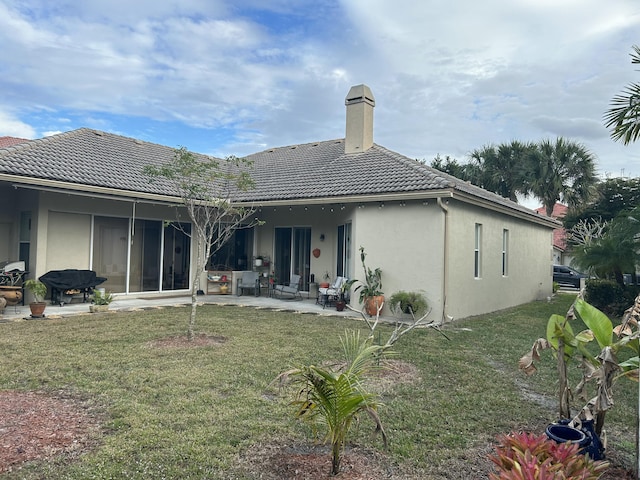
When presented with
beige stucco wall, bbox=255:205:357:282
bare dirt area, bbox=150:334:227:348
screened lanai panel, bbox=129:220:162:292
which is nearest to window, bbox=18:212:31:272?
screened lanai panel, bbox=129:220:162:292

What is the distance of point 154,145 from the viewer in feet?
56.8

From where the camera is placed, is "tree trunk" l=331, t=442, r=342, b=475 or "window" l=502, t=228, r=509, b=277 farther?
"window" l=502, t=228, r=509, b=277

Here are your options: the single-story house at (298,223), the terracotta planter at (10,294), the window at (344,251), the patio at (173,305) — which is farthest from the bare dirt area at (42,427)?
the window at (344,251)

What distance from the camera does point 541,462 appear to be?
2.66 meters

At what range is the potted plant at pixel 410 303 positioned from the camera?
10.9 metres

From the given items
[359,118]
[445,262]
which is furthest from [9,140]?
[445,262]

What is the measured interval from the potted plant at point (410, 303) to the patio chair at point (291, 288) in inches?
161

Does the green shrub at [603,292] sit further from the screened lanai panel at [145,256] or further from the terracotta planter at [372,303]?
the screened lanai panel at [145,256]

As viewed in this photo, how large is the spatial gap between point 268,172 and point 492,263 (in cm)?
886

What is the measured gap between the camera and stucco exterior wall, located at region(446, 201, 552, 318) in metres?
11.4

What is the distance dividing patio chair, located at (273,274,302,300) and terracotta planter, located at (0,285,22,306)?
7.14m

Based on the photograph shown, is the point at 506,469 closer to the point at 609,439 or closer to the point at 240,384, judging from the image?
the point at 609,439

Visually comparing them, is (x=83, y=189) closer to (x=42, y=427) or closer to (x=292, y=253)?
(x=292, y=253)

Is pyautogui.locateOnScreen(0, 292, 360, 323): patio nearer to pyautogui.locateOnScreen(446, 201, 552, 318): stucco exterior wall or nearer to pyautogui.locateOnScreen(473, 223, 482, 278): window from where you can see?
pyautogui.locateOnScreen(446, 201, 552, 318): stucco exterior wall
